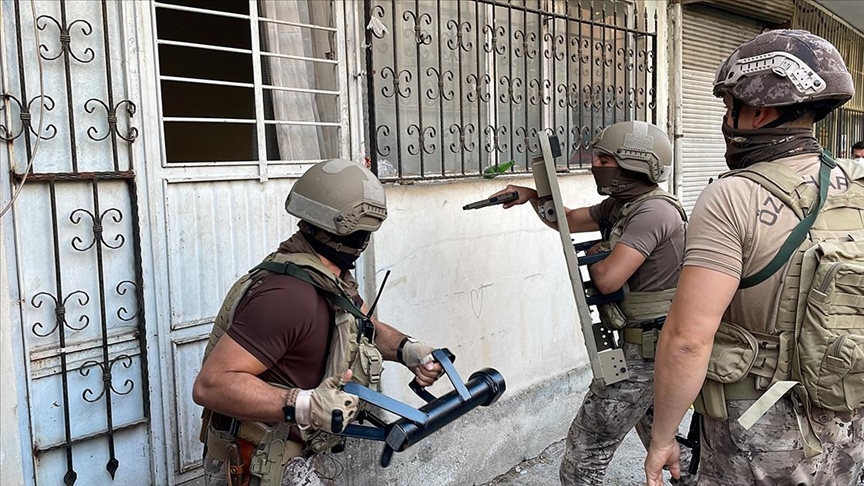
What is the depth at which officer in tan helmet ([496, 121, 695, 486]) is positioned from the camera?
8.80ft

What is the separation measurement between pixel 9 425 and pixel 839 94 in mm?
2656

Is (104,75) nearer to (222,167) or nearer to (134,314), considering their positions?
(222,167)

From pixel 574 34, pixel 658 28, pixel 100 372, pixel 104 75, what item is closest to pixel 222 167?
pixel 104 75

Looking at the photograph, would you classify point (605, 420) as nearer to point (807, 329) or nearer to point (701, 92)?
point (807, 329)

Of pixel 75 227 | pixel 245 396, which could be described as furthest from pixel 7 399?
pixel 245 396

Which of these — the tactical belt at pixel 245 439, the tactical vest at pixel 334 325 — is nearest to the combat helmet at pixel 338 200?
the tactical vest at pixel 334 325

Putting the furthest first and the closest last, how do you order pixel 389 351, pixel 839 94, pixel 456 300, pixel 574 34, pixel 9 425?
pixel 574 34
pixel 456 300
pixel 389 351
pixel 9 425
pixel 839 94

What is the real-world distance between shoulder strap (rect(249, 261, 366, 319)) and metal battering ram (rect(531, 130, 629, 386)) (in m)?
1.01

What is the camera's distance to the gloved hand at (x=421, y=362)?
2146 mm

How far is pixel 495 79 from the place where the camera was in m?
3.98

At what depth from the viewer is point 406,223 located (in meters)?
3.38

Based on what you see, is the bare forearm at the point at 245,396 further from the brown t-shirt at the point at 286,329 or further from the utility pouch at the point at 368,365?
the utility pouch at the point at 368,365

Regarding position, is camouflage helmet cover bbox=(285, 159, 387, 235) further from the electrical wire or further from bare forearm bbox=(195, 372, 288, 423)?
the electrical wire

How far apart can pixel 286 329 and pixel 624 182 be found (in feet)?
5.58
